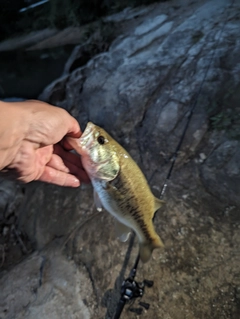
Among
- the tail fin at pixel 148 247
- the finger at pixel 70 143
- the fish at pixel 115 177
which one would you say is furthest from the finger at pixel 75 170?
the tail fin at pixel 148 247

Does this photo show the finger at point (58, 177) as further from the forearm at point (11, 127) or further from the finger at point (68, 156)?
the forearm at point (11, 127)

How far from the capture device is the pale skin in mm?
1952

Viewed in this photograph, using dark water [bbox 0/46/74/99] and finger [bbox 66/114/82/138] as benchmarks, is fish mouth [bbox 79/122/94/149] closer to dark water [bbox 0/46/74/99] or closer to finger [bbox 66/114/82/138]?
finger [bbox 66/114/82/138]

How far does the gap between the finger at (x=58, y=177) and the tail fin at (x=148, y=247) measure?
0.84 m

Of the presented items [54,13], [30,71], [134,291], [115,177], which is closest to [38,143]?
[115,177]

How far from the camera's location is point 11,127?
1.93m

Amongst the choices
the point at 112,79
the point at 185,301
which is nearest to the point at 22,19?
the point at 112,79

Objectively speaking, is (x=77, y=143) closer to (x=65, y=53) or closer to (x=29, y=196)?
(x=29, y=196)

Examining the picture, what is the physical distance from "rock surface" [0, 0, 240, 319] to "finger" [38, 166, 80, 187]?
1078 millimetres

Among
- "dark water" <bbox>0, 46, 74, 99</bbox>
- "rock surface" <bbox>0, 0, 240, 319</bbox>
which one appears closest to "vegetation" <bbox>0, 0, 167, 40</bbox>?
"dark water" <bbox>0, 46, 74, 99</bbox>

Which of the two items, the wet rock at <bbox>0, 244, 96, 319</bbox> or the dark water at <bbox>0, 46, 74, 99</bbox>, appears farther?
the dark water at <bbox>0, 46, 74, 99</bbox>

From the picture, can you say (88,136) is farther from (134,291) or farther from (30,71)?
(30,71)

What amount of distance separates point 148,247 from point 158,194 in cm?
146

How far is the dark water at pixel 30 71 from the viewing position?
7965mm
